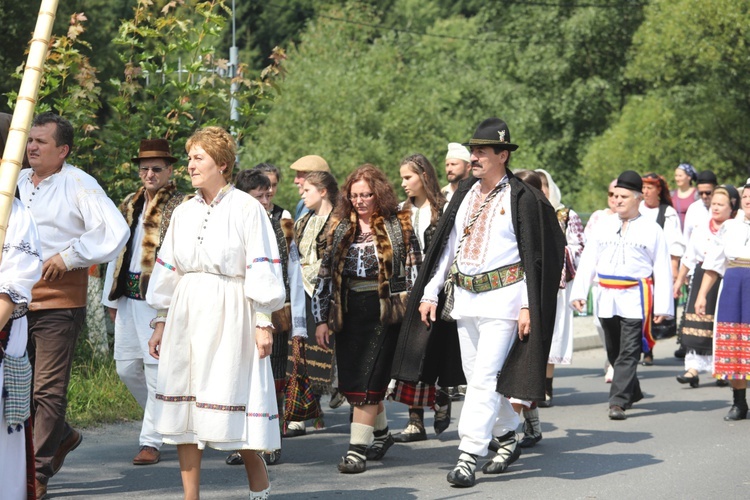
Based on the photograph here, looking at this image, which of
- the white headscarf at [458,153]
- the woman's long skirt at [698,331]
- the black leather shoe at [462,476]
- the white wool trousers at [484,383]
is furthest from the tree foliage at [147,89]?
the black leather shoe at [462,476]

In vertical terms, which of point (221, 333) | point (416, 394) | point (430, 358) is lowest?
point (416, 394)

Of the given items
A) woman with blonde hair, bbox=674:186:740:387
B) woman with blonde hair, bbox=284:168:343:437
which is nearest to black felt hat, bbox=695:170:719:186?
woman with blonde hair, bbox=674:186:740:387

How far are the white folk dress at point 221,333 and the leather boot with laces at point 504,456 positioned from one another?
199 centimetres

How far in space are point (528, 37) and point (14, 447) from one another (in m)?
43.0

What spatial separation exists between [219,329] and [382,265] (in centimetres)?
195

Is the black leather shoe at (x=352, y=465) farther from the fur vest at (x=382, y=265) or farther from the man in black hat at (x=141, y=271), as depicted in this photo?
the man in black hat at (x=141, y=271)

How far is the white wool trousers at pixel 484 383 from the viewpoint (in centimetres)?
725

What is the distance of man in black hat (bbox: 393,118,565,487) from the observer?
23.8 ft

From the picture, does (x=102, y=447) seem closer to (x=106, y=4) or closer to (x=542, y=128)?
(x=106, y=4)

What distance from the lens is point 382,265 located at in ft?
25.6

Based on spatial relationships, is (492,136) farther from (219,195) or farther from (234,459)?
(234,459)

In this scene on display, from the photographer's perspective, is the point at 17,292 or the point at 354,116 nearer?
the point at 17,292

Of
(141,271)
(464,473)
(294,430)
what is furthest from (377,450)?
(141,271)

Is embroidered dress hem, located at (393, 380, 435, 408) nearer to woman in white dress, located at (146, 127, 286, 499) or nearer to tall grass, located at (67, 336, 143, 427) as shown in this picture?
tall grass, located at (67, 336, 143, 427)
